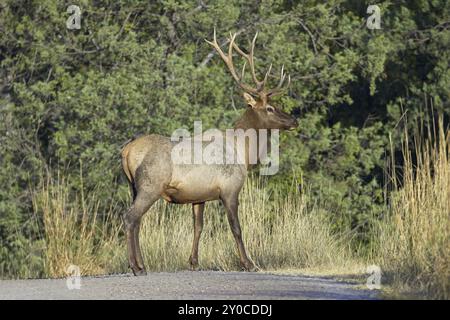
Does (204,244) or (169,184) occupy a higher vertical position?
(169,184)

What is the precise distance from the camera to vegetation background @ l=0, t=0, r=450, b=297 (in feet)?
65.2

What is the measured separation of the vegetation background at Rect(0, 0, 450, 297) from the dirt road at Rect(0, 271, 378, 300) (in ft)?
25.2

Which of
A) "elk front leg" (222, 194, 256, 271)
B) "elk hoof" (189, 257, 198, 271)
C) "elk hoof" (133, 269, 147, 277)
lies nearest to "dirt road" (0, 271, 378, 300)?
"elk hoof" (133, 269, 147, 277)

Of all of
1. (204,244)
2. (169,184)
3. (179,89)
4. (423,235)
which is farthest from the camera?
(179,89)

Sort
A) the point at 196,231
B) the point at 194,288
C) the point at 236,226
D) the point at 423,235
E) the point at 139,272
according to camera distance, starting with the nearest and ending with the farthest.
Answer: the point at 194,288, the point at 423,235, the point at 139,272, the point at 236,226, the point at 196,231

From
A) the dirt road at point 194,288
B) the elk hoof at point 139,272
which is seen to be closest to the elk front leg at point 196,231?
the elk hoof at point 139,272

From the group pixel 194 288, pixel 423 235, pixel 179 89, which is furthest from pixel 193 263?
pixel 179 89

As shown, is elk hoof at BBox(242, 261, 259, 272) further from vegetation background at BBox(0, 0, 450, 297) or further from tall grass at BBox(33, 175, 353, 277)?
vegetation background at BBox(0, 0, 450, 297)

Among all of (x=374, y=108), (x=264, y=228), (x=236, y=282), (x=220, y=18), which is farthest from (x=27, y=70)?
(x=236, y=282)

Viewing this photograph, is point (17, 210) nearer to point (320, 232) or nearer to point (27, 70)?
point (27, 70)

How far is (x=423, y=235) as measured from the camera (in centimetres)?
1025

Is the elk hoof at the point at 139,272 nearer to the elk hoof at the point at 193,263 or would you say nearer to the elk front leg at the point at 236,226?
the elk hoof at the point at 193,263

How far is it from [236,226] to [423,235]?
3.01 m

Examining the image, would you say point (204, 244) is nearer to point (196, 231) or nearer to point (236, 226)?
point (196, 231)
